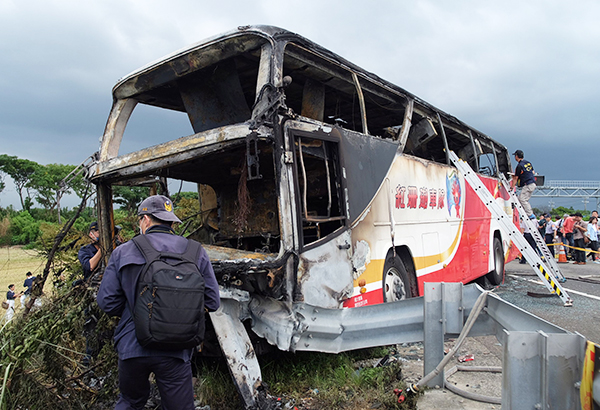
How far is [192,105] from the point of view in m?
4.95

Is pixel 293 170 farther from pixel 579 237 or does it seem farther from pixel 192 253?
pixel 579 237

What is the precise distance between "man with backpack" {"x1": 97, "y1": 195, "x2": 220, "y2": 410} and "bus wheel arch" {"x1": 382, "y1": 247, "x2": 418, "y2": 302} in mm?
2856

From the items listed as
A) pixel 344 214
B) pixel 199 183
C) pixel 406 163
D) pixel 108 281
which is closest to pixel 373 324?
pixel 344 214

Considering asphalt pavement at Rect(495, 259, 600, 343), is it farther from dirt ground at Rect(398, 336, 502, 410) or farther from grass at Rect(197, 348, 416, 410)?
grass at Rect(197, 348, 416, 410)

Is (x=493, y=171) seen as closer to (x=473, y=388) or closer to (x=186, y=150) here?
(x=473, y=388)

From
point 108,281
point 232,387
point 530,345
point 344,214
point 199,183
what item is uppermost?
point 199,183


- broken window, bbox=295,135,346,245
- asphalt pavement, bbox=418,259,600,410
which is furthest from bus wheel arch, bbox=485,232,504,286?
broken window, bbox=295,135,346,245

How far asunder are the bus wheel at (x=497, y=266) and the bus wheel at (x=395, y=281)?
5.01 metres

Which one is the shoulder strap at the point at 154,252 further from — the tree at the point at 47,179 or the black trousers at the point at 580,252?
the tree at the point at 47,179

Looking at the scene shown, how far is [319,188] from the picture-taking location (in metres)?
5.21

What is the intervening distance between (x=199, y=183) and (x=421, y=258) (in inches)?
127

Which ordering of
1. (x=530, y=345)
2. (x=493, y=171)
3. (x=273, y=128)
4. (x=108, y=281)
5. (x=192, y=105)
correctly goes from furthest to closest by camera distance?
(x=493, y=171)
(x=192, y=105)
(x=273, y=128)
(x=108, y=281)
(x=530, y=345)

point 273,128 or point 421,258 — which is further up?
point 273,128

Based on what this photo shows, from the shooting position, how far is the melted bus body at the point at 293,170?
3604mm
